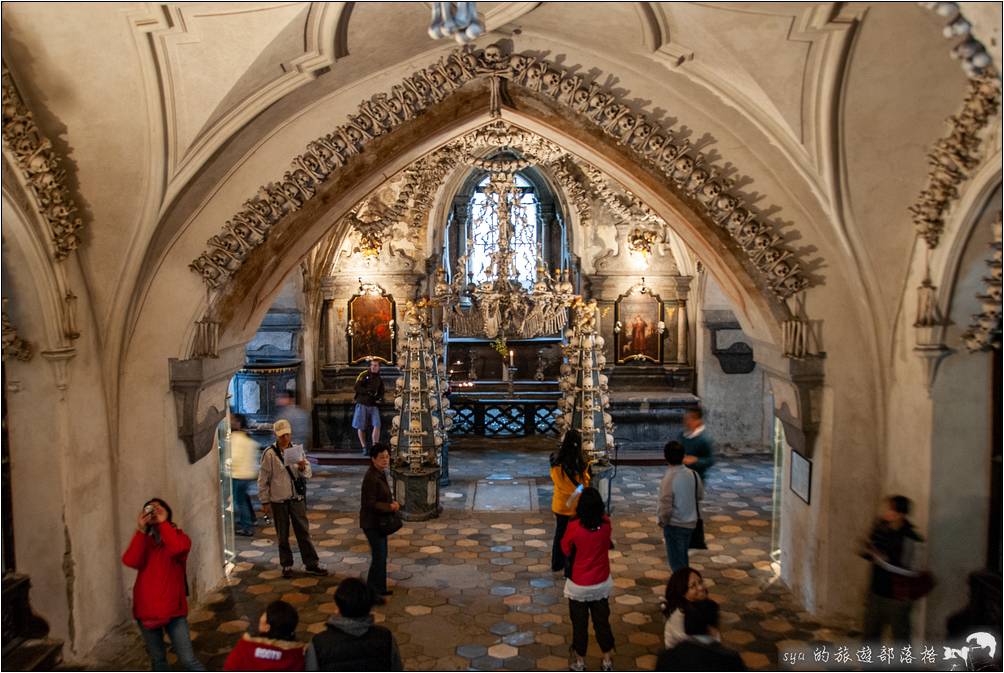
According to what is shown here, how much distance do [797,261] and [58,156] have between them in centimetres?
493

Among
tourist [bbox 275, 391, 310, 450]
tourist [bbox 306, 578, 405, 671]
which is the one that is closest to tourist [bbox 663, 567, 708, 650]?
tourist [bbox 306, 578, 405, 671]

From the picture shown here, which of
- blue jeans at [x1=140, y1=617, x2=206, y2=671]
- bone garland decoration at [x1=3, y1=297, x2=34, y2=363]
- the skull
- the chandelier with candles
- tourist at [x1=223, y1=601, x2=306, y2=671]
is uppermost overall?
the skull

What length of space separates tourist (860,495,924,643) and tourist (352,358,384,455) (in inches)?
310

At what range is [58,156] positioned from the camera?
617 cm

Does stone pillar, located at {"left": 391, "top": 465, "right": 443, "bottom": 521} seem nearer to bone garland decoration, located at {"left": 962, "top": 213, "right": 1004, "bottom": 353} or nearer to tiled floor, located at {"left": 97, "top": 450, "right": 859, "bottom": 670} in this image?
tiled floor, located at {"left": 97, "top": 450, "right": 859, "bottom": 670}

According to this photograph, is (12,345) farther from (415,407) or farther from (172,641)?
(415,407)

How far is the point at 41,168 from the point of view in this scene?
18.8 ft

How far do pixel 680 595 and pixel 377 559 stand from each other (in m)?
3.11

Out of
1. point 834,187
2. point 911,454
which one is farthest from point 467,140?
point 911,454

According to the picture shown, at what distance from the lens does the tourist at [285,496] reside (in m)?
7.64

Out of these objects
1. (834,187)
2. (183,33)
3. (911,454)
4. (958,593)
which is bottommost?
(958,593)

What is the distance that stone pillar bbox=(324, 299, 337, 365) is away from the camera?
14.2m

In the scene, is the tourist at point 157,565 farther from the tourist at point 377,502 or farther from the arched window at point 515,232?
the arched window at point 515,232

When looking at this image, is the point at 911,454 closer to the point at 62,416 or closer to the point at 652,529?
the point at 652,529
